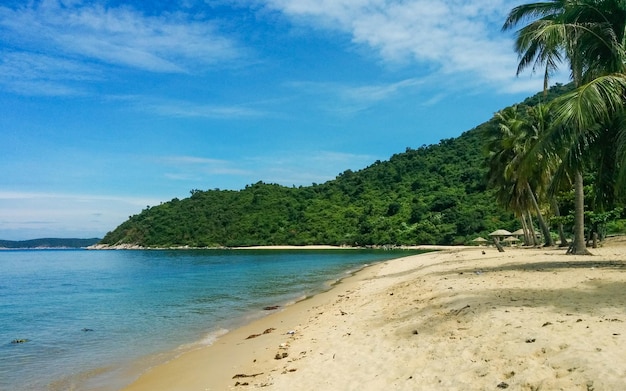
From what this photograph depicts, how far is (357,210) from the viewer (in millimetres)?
100750

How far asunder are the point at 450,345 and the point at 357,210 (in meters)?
94.0

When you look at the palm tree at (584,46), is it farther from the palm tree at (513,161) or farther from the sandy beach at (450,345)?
the palm tree at (513,161)

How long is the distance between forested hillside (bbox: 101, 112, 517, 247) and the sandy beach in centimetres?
6264

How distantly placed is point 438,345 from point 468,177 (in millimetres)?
87942

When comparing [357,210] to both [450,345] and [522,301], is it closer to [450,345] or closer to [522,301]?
[522,301]

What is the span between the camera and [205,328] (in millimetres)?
14961

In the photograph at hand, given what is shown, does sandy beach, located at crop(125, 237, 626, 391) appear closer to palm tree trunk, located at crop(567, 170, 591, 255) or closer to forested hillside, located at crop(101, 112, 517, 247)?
palm tree trunk, located at crop(567, 170, 591, 255)

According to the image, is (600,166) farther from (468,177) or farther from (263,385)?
(468,177)

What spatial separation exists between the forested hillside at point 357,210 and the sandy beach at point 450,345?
206 feet

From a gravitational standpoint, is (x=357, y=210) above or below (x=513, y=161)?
above

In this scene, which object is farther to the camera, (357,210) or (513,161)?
(357,210)

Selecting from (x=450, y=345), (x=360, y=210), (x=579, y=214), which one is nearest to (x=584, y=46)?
(x=579, y=214)

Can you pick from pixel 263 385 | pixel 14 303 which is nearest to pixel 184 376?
pixel 263 385

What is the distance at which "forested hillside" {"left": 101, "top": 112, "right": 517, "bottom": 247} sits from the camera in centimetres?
8100
